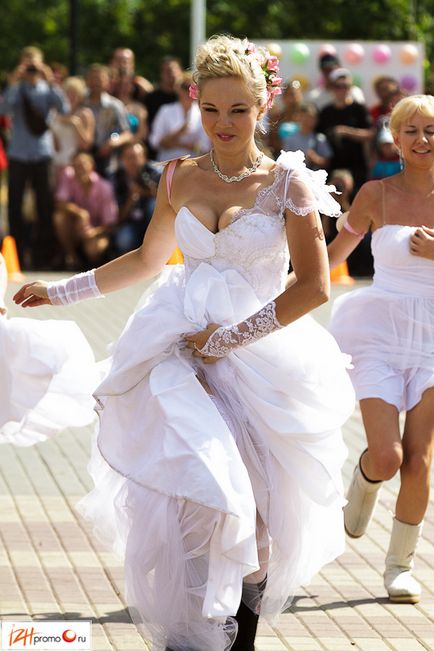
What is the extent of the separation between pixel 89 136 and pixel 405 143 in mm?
11403

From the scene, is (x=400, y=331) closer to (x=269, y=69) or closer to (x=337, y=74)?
(x=269, y=69)

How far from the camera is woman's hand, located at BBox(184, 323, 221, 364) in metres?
4.79

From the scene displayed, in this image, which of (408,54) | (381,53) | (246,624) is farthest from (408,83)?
(246,624)

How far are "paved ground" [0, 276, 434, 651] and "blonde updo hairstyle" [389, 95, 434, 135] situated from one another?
194 cm

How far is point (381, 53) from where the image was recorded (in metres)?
19.0

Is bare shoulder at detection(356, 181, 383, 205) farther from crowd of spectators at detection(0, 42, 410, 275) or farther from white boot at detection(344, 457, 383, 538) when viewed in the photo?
crowd of spectators at detection(0, 42, 410, 275)

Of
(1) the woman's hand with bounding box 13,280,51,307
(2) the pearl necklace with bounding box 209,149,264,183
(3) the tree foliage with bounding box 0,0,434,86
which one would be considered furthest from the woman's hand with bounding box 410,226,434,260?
(3) the tree foliage with bounding box 0,0,434,86

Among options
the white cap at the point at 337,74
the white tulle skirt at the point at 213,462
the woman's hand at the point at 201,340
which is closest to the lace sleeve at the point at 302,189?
the white tulle skirt at the point at 213,462

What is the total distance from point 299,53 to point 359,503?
1317 cm

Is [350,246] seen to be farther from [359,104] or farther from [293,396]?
[359,104]

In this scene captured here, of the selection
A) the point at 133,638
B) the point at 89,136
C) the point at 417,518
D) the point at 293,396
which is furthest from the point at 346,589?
the point at 89,136

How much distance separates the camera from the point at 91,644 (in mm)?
5184

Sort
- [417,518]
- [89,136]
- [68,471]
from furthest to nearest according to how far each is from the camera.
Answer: [89,136] → [68,471] → [417,518]

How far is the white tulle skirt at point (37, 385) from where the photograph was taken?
6000 millimetres
